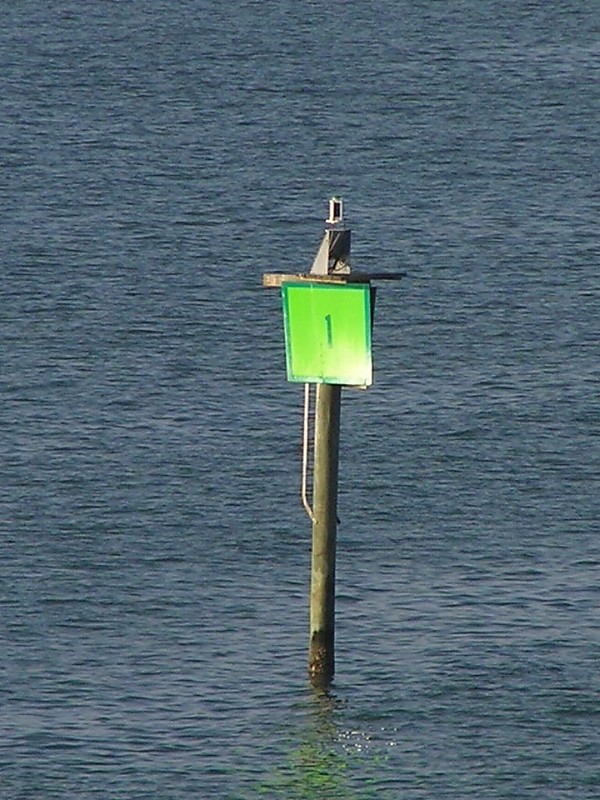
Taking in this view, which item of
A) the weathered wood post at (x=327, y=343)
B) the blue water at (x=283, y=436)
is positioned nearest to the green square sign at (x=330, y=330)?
the weathered wood post at (x=327, y=343)

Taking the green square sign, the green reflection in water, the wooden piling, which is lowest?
the green reflection in water

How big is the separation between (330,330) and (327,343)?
0.59 ft

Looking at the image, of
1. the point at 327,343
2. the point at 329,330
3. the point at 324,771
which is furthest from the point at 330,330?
the point at 324,771

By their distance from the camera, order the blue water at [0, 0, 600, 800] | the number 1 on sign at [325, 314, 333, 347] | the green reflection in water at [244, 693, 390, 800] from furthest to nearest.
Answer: the blue water at [0, 0, 600, 800] → the number 1 on sign at [325, 314, 333, 347] → the green reflection in water at [244, 693, 390, 800]

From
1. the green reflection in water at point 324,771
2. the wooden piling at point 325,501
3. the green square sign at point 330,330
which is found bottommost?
the green reflection in water at point 324,771

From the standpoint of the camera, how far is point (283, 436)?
148ft

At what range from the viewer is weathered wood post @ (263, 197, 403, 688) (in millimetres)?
31172

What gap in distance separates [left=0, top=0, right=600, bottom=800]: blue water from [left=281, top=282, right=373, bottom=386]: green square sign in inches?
177

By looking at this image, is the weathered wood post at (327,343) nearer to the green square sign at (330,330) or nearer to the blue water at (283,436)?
the green square sign at (330,330)

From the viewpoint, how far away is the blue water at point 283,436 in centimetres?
3152

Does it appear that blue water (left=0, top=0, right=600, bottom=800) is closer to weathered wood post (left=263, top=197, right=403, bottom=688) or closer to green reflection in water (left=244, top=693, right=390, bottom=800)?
green reflection in water (left=244, top=693, right=390, bottom=800)

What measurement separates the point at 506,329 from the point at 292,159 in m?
21.3

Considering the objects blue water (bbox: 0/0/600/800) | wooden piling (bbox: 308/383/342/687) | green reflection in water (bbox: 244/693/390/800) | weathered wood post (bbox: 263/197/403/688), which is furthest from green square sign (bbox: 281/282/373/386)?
green reflection in water (bbox: 244/693/390/800)

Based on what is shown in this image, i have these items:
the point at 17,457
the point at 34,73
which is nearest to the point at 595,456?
the point at 17,457
